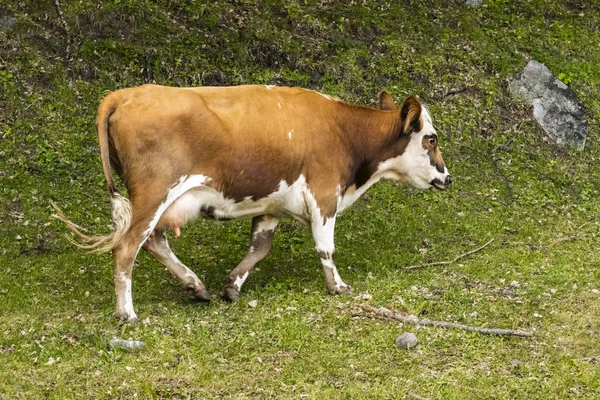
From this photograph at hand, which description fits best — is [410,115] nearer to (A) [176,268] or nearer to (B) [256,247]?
(B) [256,247]

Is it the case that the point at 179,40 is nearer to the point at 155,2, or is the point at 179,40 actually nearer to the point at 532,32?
the point at 155,2

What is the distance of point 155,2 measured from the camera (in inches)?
597

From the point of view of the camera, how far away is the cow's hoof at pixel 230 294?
9836mm

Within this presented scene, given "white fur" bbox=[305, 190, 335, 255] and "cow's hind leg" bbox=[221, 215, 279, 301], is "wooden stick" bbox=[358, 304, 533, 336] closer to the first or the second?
"white fur" bbox=[305, 190, 335, 255]

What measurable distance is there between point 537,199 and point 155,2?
22.4 feet

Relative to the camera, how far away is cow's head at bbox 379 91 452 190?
1073cm

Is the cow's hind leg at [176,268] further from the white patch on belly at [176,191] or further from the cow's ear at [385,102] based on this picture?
the cow's ear at [385,102]

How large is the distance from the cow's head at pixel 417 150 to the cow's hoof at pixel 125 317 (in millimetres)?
3655

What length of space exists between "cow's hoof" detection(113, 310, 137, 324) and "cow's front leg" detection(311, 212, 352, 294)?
2.27 metres

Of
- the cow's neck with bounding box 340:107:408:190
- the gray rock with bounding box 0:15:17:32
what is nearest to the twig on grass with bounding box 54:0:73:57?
the gray rock with bounding box 0:15:17:32

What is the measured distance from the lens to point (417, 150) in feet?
36.2

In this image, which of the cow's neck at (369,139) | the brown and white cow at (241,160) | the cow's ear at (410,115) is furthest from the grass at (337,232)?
the cow's ear at (410,115)

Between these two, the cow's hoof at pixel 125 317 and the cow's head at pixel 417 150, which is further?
the cow's head at pixel 417 150

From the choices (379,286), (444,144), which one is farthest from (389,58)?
(379,286)
